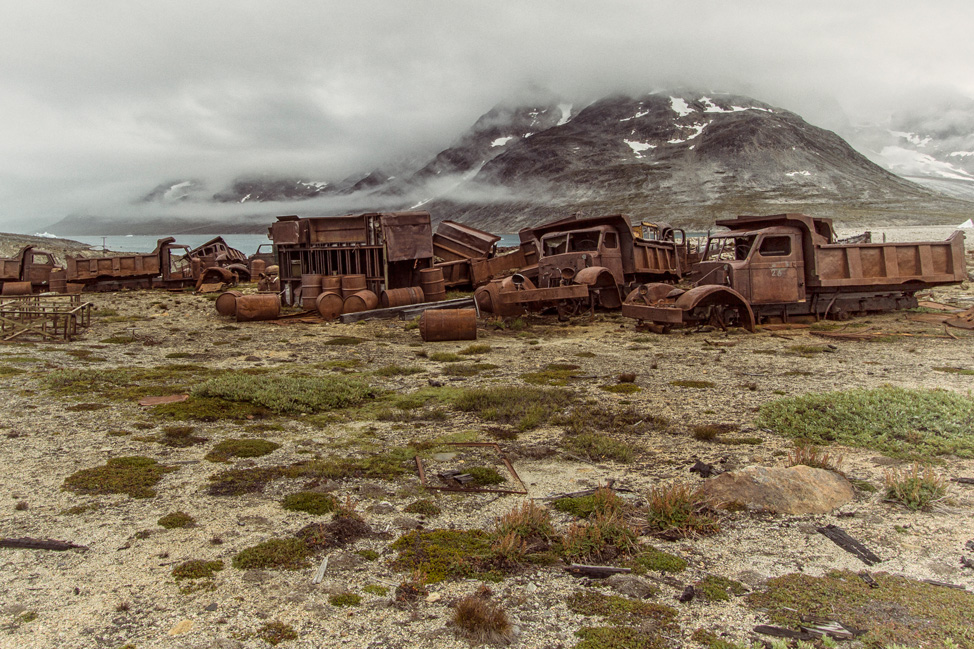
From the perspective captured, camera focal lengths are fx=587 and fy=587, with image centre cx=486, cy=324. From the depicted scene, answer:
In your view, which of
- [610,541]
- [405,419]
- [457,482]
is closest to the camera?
[610,541]

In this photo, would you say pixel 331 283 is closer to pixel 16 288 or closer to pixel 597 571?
pixel 16 288

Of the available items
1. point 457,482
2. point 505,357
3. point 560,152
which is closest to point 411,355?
point 505,357

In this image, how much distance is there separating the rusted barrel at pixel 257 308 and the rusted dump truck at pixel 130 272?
11.7 meters

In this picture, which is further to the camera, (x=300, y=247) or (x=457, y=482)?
(x=300, y=247)

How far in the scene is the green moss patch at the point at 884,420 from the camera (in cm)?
536

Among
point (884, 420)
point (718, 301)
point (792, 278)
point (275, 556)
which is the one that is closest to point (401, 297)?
point (718, 301)

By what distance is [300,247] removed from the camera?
1828 centimetres

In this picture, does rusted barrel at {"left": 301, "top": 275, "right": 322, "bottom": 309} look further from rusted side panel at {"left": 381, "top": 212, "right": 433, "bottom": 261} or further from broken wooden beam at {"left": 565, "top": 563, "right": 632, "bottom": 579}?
broken wooden beam at {"left": 565, "top": 563, "right": 632, "bottom": 579}

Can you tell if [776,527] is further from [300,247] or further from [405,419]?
[300,247]

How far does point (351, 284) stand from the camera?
55.3ft

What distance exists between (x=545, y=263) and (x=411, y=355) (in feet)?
19.5

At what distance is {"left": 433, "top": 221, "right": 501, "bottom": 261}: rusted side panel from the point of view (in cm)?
2142

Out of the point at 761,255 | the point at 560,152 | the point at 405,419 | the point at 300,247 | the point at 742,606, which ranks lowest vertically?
the point at 742,606

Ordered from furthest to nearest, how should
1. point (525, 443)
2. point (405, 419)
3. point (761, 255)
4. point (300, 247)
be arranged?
1. point (300, 247)
2. point (761, 255)
3. point (405, 419)
4. point (525, 443)
